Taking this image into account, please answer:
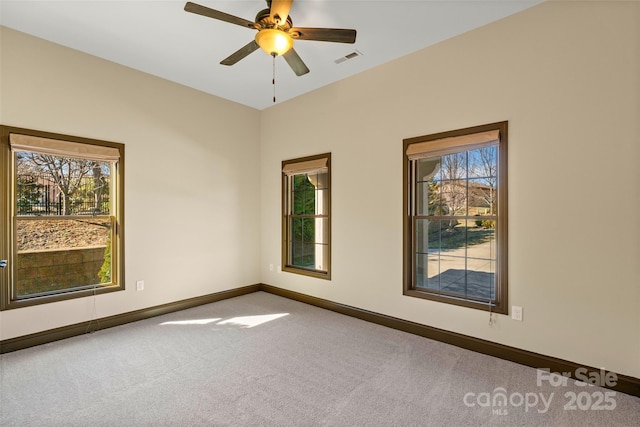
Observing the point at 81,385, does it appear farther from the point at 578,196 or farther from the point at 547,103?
the point at 547,103

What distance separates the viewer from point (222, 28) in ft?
9.64

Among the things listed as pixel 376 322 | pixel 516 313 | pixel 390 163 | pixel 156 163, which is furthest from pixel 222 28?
pixel 516 313

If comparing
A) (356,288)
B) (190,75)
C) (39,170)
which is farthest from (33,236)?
(356,288)

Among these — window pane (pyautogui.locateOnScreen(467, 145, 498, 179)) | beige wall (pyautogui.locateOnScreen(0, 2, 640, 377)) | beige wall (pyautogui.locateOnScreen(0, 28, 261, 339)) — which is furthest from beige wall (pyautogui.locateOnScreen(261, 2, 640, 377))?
beige wall (pyautogui.locateOnScreen(0, 28, 261, 339))

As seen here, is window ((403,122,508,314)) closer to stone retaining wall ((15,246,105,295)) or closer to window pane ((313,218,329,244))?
window pane ((313,218,329,244))

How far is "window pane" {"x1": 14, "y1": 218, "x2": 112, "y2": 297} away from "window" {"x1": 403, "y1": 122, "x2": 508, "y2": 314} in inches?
141

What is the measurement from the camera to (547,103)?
8.54ft

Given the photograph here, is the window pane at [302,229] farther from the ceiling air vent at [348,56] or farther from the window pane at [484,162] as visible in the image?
the window pane at [484,162]

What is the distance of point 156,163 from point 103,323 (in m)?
2.01

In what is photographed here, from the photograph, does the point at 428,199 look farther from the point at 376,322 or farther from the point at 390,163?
the point at 376,322

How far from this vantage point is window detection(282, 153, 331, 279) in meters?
4.39

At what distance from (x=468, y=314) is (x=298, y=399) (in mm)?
1864

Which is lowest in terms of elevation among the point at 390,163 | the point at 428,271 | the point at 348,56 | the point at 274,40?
the point at 428,271

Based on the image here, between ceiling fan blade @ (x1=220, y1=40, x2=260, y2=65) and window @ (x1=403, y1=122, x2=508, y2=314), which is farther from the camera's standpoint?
window @ (x1=403, y1=122, x2=508, y2=314)
